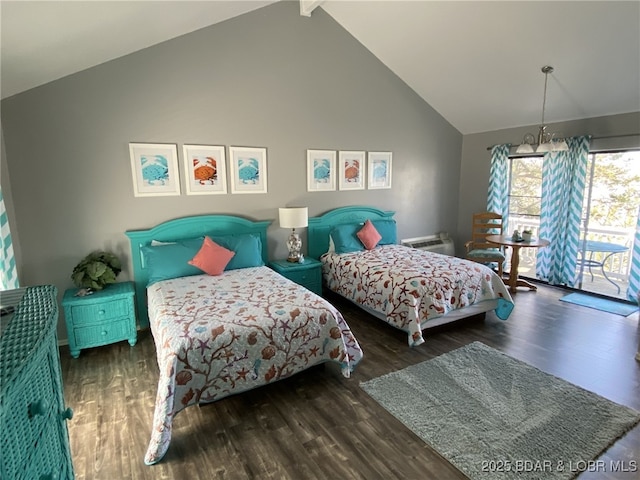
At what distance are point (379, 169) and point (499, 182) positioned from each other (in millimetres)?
2000

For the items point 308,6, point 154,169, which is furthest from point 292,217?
point 308,6

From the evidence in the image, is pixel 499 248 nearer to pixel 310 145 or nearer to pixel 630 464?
pixel 310 145

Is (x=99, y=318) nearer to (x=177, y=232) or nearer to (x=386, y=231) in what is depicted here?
(x=177, y=232)

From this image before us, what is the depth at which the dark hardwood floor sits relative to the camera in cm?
200

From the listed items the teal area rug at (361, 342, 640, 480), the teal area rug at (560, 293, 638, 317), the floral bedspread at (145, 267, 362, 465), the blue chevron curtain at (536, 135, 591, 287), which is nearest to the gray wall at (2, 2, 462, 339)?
the floral bedspread at (145, 267, 362, 465)

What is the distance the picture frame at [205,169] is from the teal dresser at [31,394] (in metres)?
2.57

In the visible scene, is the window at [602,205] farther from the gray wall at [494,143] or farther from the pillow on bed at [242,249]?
the pillow on bed at [242,249]

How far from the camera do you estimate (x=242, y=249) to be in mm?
3902

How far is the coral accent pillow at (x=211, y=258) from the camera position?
→ 3.57 metres

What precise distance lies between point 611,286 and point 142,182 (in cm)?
636

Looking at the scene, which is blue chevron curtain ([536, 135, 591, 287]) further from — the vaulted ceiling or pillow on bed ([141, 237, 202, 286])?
pillow on bed ([141, 237, 202, 286])

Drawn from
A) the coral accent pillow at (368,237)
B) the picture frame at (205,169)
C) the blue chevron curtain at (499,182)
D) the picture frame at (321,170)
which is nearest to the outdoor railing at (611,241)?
the blue chevron curtain at (499,182)

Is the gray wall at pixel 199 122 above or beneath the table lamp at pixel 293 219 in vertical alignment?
above

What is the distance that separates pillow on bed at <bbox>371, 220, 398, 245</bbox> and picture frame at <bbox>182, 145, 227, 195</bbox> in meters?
2.22
